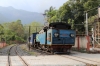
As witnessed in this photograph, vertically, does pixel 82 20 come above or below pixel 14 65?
above

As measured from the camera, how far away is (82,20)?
4969 centimetres

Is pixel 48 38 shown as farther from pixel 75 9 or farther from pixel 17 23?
pixel 17 23

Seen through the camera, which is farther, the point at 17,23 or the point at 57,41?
the point at 17,23

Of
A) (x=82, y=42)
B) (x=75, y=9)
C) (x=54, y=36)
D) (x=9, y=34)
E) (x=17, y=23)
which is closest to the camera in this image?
(x=54, y=36)

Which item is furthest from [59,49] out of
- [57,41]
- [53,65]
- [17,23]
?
[17,23]

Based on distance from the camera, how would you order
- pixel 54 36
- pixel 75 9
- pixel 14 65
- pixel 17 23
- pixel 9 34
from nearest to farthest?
pixel 14 65 < pixel 54 36 < pixel 75 9 < pixel 9 34 < pixel 17 23

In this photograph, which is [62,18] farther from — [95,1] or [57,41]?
[57,41]

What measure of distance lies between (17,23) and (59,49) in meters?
114

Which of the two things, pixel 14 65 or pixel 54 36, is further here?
pixel 54 36

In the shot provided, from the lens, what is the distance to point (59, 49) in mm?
25391

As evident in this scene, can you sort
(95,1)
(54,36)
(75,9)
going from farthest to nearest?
(75,9) → (95,1) → (54,36)

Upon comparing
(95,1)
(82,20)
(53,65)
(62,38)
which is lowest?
(53,65)

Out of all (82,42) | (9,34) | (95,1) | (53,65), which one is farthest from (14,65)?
(9,34)

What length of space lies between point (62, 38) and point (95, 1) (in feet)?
80.6
